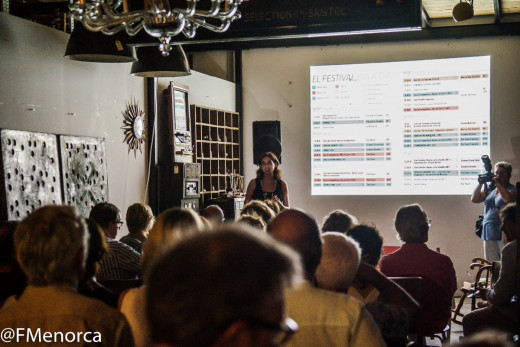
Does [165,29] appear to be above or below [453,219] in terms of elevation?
above

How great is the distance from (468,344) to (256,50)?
29.5 feet

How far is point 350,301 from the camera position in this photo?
1.84 metres

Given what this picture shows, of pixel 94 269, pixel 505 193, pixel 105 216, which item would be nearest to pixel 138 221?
pixel 105 216

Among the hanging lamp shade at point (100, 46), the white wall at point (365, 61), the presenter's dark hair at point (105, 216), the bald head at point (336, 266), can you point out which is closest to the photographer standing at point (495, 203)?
the white wall at point (365, 61)

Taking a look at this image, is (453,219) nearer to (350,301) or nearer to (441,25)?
(441,25)

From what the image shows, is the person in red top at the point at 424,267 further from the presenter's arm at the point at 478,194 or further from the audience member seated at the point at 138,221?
the presenter's arm at the point at 478,194

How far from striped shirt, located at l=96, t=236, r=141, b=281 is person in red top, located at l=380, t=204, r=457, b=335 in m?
1.45

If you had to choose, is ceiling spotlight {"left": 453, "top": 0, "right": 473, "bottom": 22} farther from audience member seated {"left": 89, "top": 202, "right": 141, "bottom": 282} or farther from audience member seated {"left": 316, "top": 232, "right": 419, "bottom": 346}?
audience member seated {"left": 316, "top": 232, "right": 419, "bottom": 346}

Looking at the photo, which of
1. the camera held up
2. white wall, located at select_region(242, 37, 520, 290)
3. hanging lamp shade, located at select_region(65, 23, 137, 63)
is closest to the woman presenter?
the camera held up

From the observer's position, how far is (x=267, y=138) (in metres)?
8.89

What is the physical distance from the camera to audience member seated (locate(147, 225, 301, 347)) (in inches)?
33.5

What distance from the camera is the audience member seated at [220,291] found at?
852mm

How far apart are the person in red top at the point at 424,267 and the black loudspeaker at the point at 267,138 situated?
4.94 metres

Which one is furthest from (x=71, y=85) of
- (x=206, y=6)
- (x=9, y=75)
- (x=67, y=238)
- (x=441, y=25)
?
(x=441, y=25)
